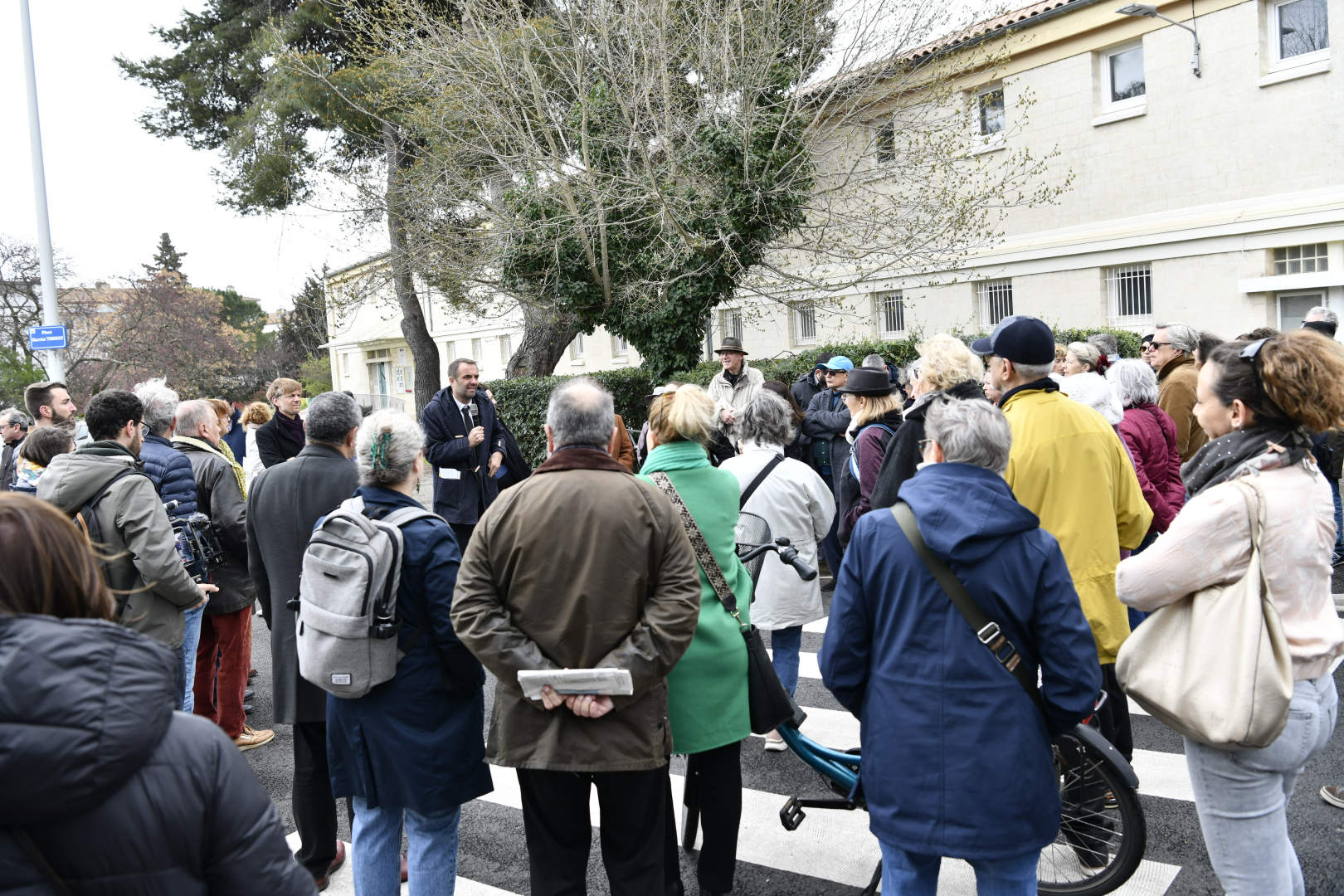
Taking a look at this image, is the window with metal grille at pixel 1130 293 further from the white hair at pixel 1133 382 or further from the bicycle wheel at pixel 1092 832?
the bicycle wheel at pixel 1092 832

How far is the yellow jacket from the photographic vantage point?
3617 millimetres

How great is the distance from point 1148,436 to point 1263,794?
10.9 feet

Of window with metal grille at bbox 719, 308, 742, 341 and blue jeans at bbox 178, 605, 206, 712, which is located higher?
window with metal grille at bbox 719, 308, 742, 341

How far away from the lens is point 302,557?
3918 mm

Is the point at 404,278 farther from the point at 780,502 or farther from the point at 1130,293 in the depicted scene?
the point at 780,502

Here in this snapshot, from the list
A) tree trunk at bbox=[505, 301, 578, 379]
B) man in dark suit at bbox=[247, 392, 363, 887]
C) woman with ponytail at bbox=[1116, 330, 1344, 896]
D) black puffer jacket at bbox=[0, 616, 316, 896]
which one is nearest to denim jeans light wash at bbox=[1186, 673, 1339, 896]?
woman with ponytail at bbox=[1116, 330, 1344, 896]

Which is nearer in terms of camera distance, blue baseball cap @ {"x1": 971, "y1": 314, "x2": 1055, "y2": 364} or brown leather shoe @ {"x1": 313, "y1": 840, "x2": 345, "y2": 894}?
blue baseball cap @ {"x1": 971, "y1": 314, "x2": 1055, "y2": 364}

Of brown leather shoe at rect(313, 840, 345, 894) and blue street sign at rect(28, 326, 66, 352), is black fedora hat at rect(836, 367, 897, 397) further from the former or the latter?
blue street sign at rect(28, 326, 66, 352)

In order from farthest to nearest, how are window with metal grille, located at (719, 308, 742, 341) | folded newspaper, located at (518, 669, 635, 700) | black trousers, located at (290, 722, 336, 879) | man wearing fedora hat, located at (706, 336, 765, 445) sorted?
window with metal grille, located at (719, 308, 742, 341) < man wearing fedora hat, located at (706, 336, 765, 445) < black trousers, located at (290, 722, 336, 879) < folded newspaper, located at (518, 669, 635, 700)

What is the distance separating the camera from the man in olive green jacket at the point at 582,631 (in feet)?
9.18

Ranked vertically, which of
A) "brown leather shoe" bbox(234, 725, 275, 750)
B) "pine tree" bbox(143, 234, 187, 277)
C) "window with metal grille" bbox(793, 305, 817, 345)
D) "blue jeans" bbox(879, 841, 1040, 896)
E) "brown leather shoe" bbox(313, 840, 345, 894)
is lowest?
"brown leather shoe" bbox(313, 840, 345, 894)

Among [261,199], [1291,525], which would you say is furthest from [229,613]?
[261,199]

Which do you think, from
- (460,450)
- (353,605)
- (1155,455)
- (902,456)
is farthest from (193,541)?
(1155,455)

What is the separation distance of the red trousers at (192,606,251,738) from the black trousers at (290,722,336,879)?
1772 millimetres
